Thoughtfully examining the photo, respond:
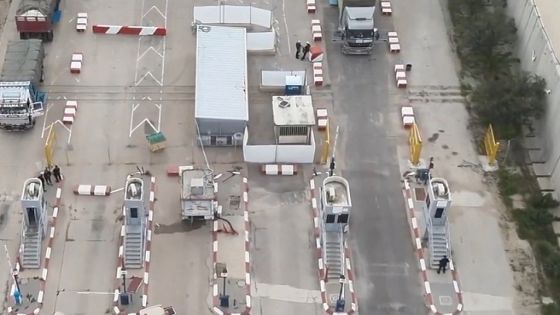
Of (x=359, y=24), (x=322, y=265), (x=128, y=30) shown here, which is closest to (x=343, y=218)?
(x=322, y=265)

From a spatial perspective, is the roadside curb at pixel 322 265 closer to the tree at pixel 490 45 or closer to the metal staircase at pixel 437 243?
the metal staircase at pixel 437 243

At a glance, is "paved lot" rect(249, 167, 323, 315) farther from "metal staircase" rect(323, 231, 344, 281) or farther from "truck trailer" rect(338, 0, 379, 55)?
"truck trailer" rect(338, 0, 379, 55)

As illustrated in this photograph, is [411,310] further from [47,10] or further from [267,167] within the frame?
[47,10]

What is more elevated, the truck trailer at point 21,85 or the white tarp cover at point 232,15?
the white tarp cover at point 232,15

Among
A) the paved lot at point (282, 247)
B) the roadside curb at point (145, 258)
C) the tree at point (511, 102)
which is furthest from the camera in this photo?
the tree at point (511, 102)

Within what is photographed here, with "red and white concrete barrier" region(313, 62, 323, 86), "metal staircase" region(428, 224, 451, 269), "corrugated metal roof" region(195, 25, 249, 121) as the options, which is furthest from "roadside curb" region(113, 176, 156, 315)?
"metal staircase" region(428, 224, 451, 269)

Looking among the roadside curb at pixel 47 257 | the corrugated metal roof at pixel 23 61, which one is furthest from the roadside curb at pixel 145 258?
the corrugated metal roof at pixel 23 61
